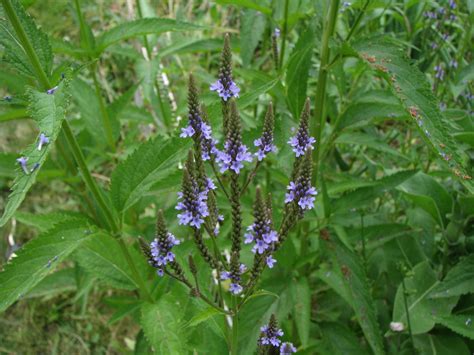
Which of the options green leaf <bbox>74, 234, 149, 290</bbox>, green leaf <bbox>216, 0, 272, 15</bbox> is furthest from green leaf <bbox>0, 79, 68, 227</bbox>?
green leaf <bbox>216, 0, 272, 15</bbox>

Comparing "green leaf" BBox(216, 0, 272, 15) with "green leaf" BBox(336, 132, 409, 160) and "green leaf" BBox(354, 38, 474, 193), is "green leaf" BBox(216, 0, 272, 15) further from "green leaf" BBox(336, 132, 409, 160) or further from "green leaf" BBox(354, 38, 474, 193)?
"green leaf" BBox(336, 132, 409, 160)

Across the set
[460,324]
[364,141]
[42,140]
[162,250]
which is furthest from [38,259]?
[460,324]

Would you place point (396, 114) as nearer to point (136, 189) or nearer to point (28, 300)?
point (136, 189)

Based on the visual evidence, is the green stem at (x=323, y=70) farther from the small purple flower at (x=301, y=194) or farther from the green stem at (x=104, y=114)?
the green stem at (x=104, y=114)

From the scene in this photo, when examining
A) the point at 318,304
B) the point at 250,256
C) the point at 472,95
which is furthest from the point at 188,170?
the point at 472,95

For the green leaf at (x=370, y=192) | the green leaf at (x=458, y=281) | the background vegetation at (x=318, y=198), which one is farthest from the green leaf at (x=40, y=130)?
the green leaf at (x=458, y=281)

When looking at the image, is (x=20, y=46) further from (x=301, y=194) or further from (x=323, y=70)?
(x=323, y=70)
